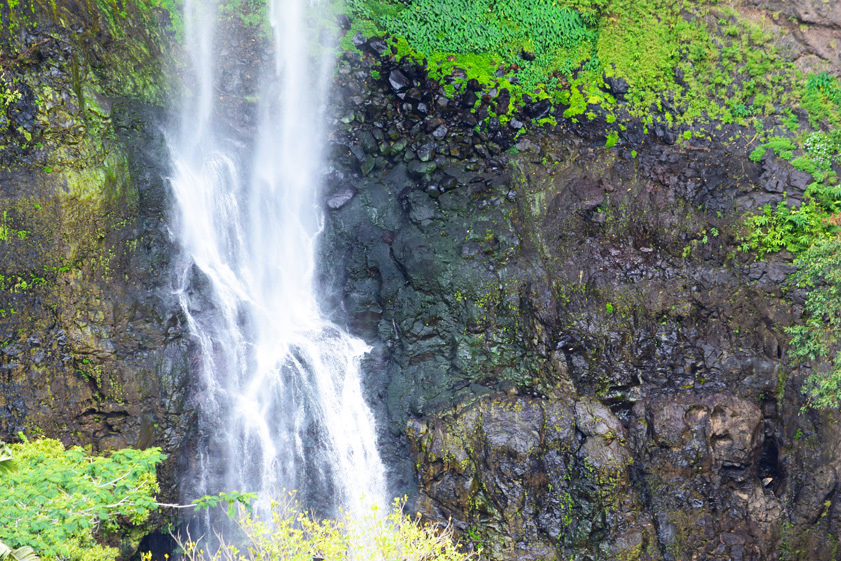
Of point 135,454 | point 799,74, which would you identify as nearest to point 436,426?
point 135,454

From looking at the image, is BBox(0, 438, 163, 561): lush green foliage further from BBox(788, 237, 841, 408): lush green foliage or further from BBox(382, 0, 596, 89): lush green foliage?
→ BBox(382, 0, 596, 89): lush green foliage

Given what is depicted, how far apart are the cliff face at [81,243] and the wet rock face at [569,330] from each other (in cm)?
487

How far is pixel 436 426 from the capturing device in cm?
1594

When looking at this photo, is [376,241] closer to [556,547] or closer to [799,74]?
[556,547]

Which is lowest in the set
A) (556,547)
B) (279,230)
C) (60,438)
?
(556,547)

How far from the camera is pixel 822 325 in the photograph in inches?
595

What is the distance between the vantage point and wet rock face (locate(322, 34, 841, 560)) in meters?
15.2

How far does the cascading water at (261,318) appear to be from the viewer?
15516 mm

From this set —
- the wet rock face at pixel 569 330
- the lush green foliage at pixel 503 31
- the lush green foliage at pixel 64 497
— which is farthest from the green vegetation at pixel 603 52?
the lush green foliage at pixel 64 497

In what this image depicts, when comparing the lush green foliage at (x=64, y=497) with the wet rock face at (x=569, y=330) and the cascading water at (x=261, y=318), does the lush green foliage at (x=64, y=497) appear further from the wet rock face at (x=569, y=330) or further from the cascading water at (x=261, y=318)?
the wet rock face at (x=569, y=330)

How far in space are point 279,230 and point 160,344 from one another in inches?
180

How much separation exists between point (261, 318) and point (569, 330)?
814cm

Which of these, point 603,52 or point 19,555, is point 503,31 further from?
point 19,555

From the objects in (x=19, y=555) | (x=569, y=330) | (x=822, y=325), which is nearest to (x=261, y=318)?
(x=569, y=330)
